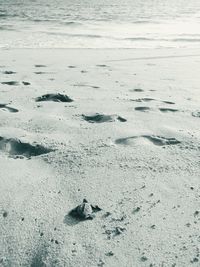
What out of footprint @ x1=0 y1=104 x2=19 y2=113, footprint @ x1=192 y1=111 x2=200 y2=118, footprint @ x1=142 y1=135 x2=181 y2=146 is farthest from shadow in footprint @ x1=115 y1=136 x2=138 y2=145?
footprint @ x1=0 y1=104 x2=19 y2=113

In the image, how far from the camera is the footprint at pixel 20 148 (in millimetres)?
3135

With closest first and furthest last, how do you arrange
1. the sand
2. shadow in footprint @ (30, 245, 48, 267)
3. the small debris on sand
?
shadow in footprint @ (30, 245, 48, 267) < the sand < the small debris on sand

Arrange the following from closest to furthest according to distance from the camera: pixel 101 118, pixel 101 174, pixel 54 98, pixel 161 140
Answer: pixel 101 174, pixel 161 140, pixel 101 118, pixel 54 98

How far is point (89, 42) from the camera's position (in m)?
12.4

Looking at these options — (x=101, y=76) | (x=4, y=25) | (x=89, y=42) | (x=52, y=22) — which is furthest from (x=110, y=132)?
(x=52, y=22)

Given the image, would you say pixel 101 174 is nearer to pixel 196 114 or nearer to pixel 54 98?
pixel 196 114

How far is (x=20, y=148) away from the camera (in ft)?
10.6

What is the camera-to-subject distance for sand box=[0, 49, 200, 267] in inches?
82.6

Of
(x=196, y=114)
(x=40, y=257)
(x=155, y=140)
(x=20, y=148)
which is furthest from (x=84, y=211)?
(x=196, y=114)

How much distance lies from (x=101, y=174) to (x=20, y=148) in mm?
744

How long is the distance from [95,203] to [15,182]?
546 millimetres

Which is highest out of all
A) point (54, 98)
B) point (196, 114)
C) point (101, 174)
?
point (101, 174)

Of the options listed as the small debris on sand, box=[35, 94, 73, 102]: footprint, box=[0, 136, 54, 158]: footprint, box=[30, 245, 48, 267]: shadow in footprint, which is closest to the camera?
box=[30, 245, 48, 267]: shadow in footprint

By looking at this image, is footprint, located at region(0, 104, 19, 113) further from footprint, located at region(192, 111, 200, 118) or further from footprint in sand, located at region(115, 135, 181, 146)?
footprint, located at region(192, 111, 200, 118)
